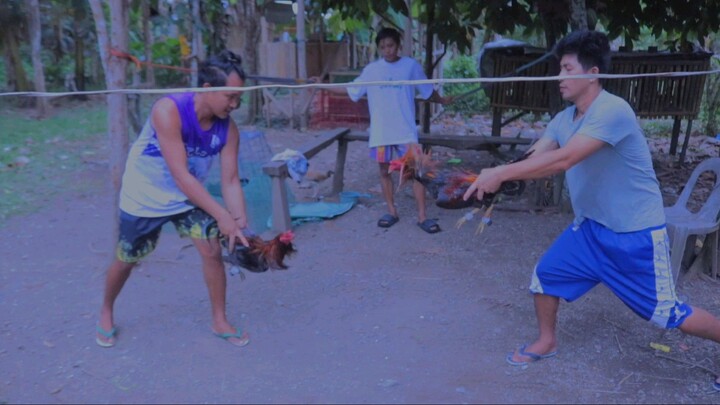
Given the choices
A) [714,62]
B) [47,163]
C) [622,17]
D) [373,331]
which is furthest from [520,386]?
[714,62]

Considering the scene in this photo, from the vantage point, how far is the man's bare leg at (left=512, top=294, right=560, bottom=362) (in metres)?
3.42

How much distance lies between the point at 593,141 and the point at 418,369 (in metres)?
1.48

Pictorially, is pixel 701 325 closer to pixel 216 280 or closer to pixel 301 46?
pixel 216 280

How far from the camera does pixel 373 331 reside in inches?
156

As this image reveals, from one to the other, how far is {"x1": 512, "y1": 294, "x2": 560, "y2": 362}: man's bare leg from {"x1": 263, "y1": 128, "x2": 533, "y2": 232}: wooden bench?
277cm

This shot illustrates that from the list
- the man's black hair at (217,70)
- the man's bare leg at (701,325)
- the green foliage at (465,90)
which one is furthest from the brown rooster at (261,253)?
the green foliage at (465,90)

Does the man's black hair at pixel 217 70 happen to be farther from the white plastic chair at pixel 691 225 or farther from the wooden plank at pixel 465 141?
the wooden plank at pixel 465 141

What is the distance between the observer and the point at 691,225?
456cm

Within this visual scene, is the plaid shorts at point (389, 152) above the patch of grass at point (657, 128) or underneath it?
above

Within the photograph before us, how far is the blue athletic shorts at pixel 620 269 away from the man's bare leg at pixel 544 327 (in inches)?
3.4

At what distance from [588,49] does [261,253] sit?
1878 millimetres

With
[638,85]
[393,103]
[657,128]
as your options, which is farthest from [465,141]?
[657,128]

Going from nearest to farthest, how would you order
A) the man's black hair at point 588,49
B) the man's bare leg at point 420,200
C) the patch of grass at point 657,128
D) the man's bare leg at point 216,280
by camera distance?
the man's black hair at point 588,49, the man's bare leg at point 216,280, the man's bare leg at point 420,200, the patch of grass at point 657,128

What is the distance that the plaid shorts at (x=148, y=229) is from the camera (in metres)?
3.50
